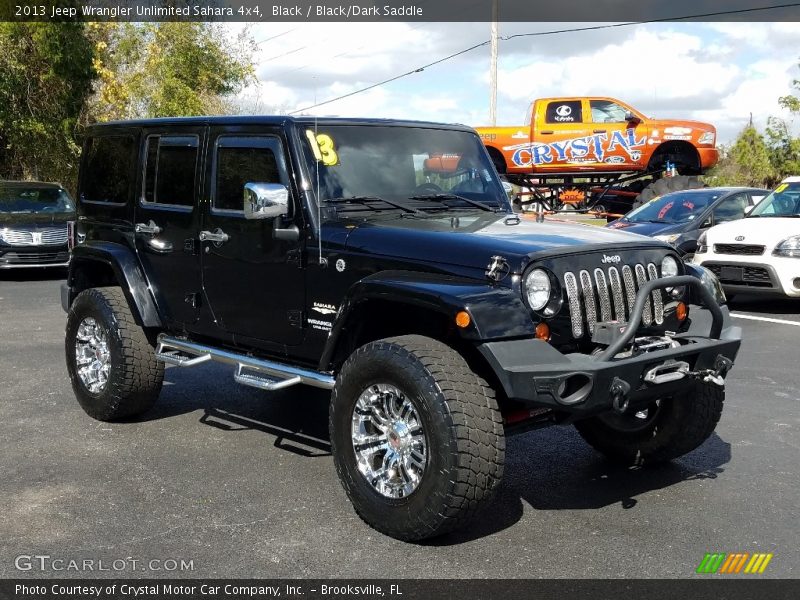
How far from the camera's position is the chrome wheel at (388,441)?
4227 millimetres

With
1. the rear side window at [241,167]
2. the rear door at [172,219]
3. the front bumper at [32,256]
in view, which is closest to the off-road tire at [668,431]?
the rear side window at [241,167]

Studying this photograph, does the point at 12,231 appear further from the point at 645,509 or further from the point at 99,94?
the point at 645,509

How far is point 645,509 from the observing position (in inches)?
186

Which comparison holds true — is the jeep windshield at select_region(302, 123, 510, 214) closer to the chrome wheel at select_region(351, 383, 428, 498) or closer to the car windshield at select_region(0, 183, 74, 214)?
the chrome wheel at select_region(351, 383, 428, 498)

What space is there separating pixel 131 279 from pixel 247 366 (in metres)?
1.29

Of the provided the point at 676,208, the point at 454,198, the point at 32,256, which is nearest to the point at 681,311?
the point at 454,198

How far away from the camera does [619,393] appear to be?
4.09m

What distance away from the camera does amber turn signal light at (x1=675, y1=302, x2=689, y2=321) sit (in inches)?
193

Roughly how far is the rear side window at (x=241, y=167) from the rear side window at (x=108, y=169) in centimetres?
101

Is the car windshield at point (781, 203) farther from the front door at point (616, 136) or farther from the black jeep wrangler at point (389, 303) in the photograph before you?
the black jeep wrangler at point (389, 303)

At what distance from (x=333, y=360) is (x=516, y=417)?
1.00 meters

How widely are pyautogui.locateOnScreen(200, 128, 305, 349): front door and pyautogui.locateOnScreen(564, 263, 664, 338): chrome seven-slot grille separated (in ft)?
5.04

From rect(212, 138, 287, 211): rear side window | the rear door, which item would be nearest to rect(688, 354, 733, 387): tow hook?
rect(212, 138, 287, 211): rear side window
